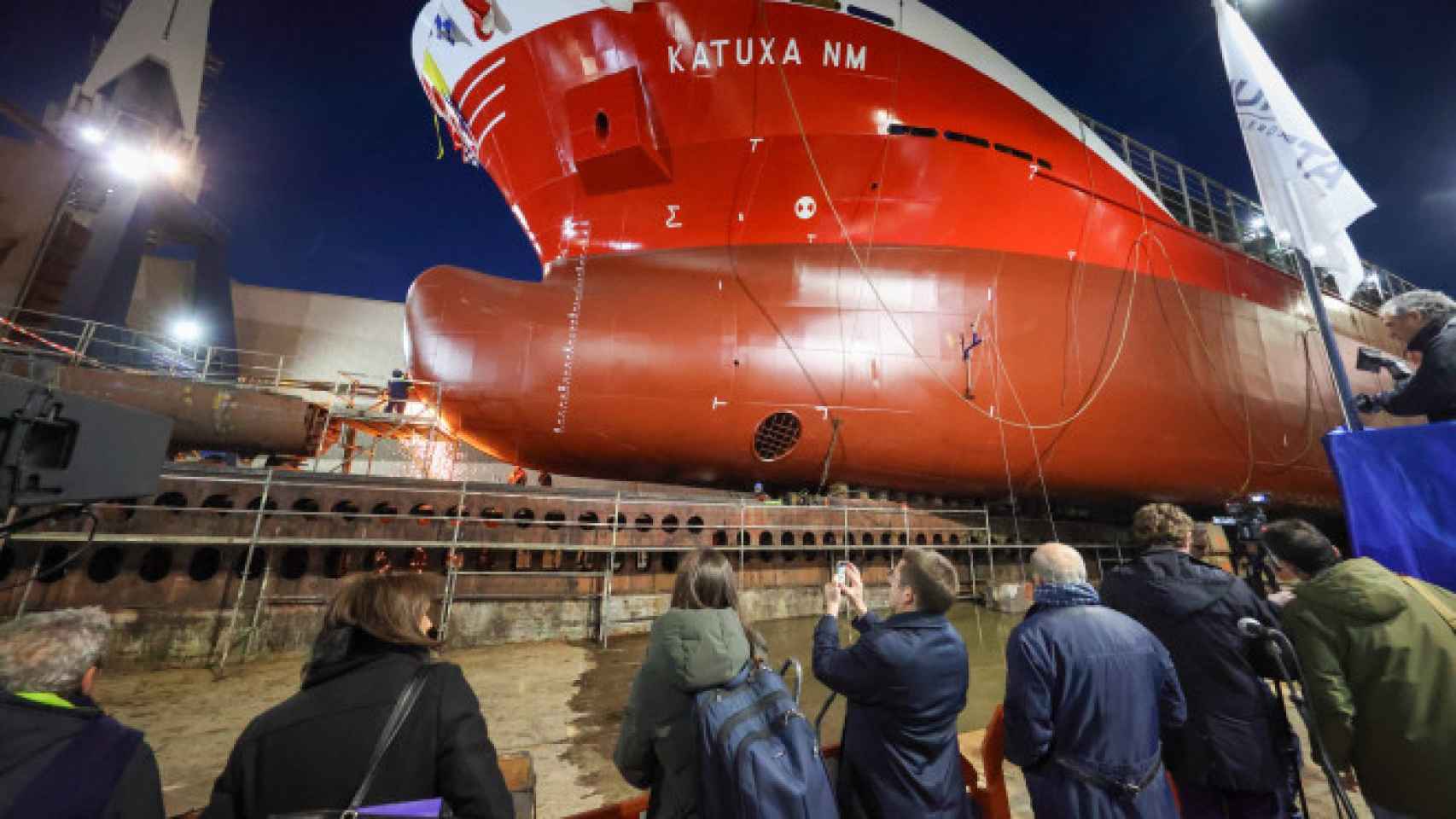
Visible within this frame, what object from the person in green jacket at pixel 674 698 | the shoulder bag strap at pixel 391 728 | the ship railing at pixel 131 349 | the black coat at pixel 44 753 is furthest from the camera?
the ship railing at pixel 131 349

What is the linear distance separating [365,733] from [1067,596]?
203cm

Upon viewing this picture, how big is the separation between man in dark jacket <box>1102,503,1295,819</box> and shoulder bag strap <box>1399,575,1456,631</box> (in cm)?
39

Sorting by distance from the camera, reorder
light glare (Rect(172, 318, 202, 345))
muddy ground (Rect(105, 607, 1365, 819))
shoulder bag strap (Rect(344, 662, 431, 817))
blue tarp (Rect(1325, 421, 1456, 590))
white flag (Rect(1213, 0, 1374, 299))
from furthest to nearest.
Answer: light glare (Rect(172, 318, 202, 345)) < white flag (Rect(1213, 0, 1374, 299)) < muddy ground (Rect(105, 607, 1365, 819)) < blue tarp (Rect(1325, 421, 1456, 590)) < shoulder bag strap (Rect(344, 662, 431, 817))

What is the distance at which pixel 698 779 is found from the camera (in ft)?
4.97

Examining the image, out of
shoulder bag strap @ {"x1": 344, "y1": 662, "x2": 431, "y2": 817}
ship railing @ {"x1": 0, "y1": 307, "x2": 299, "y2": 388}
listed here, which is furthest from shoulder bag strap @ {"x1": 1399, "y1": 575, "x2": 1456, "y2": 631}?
ship railing @ {"x1": 0, "y1": 307, "x2": 299, "y2": 388}

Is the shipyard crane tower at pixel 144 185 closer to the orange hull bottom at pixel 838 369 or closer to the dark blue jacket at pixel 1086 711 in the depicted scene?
the orange hull bottom at pixel 838 369

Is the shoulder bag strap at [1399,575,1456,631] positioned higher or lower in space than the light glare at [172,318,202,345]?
lower

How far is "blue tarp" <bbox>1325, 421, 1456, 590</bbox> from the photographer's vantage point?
2.24 metres

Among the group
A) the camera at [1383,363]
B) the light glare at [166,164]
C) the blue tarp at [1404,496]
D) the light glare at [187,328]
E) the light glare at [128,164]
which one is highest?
the light glare at [166,164]

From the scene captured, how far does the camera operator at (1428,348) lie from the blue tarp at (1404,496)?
15 centimetres

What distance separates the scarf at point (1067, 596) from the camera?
181cm

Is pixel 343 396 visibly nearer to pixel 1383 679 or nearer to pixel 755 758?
pixel 755 758

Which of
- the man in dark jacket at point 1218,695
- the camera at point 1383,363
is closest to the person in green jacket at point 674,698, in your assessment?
the man in dark jacket at point 1218,695

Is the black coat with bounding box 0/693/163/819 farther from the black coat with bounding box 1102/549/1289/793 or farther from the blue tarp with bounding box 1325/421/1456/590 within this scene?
the blue tarp with bounding box 1325/421/1456/590
